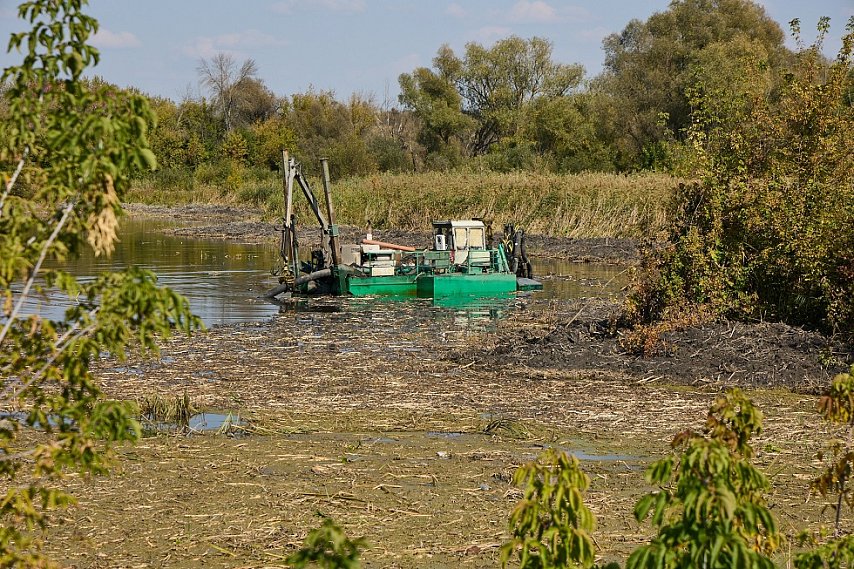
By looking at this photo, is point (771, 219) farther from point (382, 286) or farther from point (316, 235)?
point (316, 235)

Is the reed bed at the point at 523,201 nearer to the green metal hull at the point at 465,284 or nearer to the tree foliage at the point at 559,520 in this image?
the green metal hull at the point at 465,284

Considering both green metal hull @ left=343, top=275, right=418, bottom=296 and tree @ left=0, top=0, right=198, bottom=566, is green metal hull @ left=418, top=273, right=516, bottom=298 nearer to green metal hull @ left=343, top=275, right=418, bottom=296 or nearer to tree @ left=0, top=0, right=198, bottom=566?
green metal hull @ left=343, top=275, right=418, bottom=296

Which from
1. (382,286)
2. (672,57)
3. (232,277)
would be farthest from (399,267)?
(672,57)

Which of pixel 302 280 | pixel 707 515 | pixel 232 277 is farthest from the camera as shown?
pixel 232 277

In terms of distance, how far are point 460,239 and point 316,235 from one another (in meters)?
19.4

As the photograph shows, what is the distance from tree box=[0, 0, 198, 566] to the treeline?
46904mm

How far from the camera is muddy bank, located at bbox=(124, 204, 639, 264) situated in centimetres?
3675

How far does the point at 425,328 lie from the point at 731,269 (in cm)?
606

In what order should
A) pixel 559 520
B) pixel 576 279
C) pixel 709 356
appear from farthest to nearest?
pixel 576 279
pixel 709 356
pixel 559 520

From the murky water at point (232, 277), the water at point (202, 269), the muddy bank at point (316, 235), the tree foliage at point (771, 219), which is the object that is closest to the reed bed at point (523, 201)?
the muddy bank at point (316, 235)

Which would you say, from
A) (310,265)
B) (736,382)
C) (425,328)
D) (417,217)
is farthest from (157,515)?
(417,217)

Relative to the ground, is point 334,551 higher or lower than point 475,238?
lower

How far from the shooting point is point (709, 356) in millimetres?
13922

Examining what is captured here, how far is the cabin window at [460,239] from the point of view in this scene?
86.5 ft
